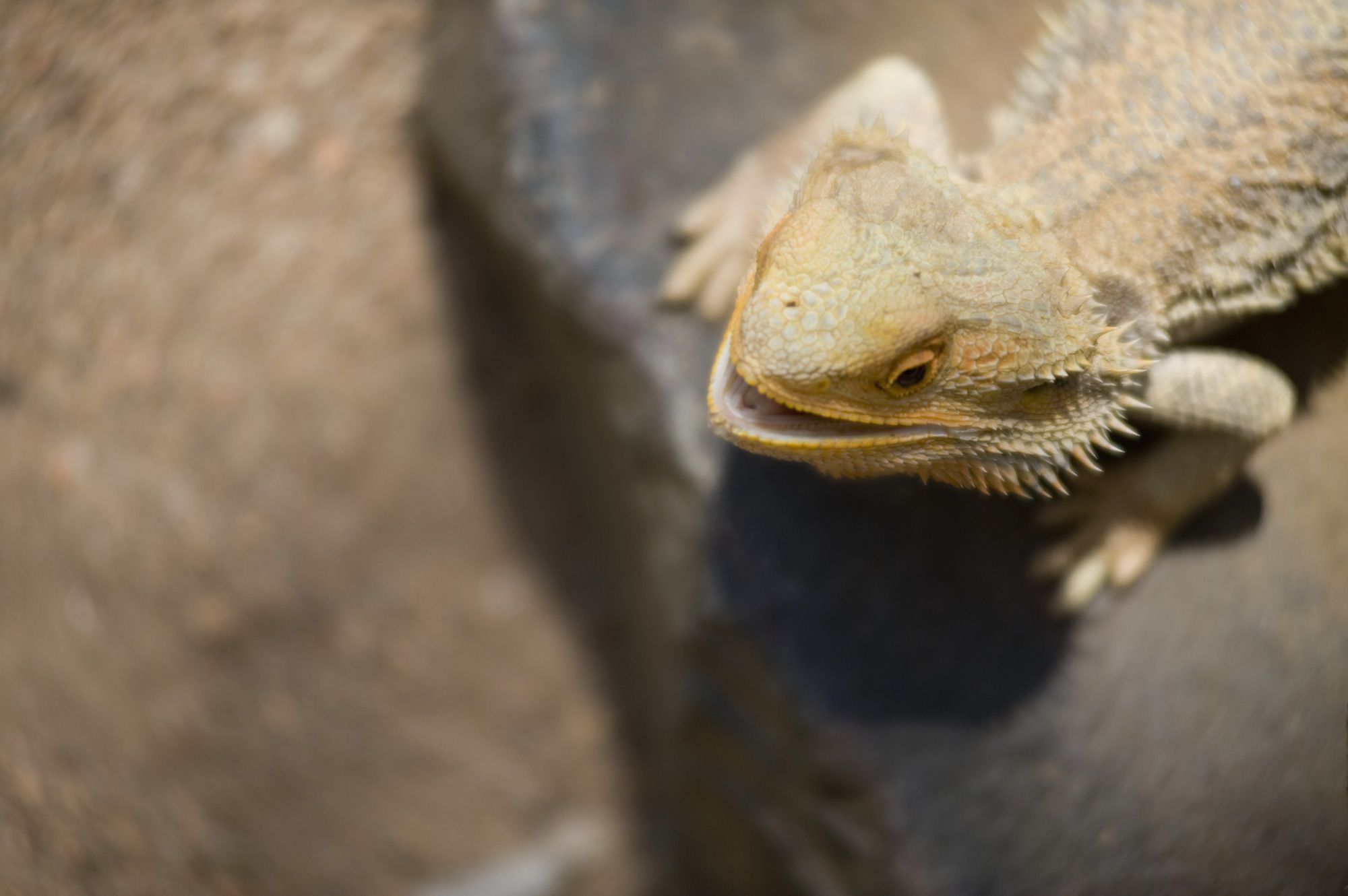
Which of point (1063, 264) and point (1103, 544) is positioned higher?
point (1063, 264)

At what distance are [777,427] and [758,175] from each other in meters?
0.93

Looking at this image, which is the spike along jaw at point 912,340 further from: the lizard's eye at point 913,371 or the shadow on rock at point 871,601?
the shadow on rock at point 871,601

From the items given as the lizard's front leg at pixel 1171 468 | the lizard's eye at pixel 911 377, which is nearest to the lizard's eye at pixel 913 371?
the lizard's eye at pixel 911 377

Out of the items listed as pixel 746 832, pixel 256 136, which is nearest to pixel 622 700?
pixel 746 832

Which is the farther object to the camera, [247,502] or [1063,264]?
[247,502]

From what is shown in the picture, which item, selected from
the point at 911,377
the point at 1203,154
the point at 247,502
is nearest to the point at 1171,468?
the point at 1203,154

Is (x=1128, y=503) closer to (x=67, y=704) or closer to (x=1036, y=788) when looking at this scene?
(x=1036, y=788)

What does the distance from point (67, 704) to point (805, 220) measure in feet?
6.97

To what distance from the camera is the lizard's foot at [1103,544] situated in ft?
7.09

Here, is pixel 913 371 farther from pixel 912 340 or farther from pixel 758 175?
pixel 758 175

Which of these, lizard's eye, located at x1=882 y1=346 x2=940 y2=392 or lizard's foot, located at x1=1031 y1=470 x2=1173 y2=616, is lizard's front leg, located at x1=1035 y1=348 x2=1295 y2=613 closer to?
lizard's foot, located at x1=1031 y1=470 x2=1173 y2=616

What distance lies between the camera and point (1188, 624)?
2191 millimetres

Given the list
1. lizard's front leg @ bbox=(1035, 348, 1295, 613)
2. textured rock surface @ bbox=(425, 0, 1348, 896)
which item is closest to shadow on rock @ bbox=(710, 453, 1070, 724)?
textured rock surface @ bbox=(425, 0, 1348, 896)

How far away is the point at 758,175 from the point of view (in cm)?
225
